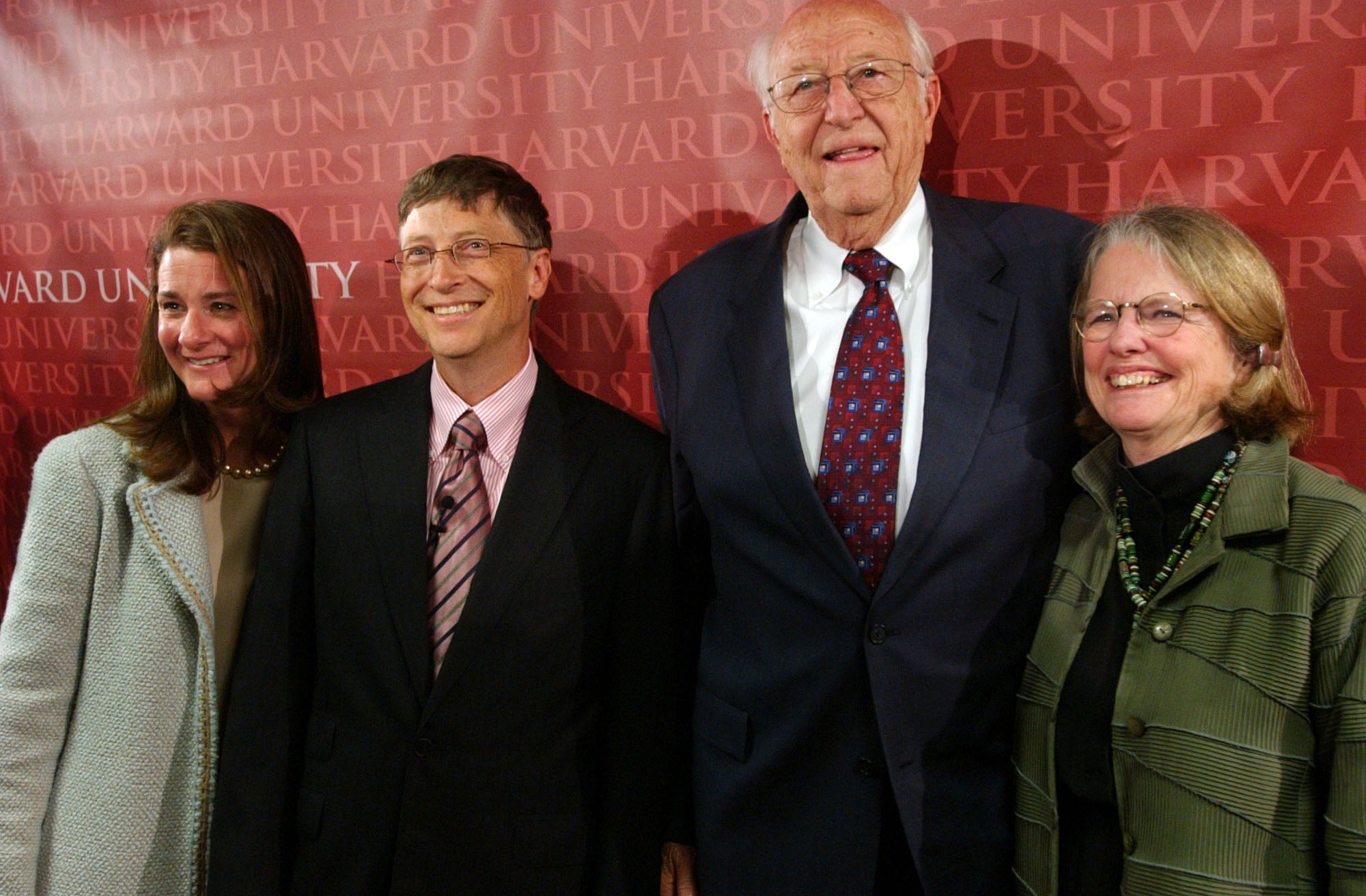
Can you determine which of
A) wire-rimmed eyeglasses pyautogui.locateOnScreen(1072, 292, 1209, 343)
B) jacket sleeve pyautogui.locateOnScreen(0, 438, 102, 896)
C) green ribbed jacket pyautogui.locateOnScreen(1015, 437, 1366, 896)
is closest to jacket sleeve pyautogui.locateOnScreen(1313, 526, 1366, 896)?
green ribbed jacket pyautogui.locateOnScreen(1015, 437, 1366, 896)

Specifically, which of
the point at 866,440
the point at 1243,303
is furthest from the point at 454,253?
the point at 1243,303

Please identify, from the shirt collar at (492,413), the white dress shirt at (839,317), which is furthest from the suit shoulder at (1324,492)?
the shirt collar at (492,413)

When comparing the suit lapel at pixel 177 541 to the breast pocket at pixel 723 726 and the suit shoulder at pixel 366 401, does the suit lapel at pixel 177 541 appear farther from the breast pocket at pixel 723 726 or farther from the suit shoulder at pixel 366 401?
the breast pocket at pixel 723 726

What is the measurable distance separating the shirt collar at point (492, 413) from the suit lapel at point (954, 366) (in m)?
0.76

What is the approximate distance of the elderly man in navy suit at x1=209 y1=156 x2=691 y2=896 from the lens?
176 cm

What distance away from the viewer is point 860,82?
179 cm

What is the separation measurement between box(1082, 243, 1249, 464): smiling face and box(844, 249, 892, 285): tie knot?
40 centimetres

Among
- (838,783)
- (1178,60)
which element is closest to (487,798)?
(838,783)

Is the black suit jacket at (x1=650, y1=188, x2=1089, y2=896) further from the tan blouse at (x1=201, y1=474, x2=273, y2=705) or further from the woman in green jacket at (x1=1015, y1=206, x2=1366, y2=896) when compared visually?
the tan blouse at (x1=201, y1=474, x2=273, y2=705)

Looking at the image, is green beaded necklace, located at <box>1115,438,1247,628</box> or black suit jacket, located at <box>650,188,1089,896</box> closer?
green beaded necklace, located at <box>1115,438,1247,628</box>

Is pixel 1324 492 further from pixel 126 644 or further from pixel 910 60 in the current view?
pixel 126 644

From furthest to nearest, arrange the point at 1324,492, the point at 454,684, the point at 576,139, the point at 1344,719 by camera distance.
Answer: the point at 576,139
the point at 454,684
the point at 1324,492
the point at 1344,719

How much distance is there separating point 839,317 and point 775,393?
A: 0.20 meters

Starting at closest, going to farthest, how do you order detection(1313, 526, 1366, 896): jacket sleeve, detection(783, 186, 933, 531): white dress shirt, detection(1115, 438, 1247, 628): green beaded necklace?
detection(1313, 526, 1366, 896): jacket sleeve, detection(1115, 438, 1247, 628): green beaded necklace, detection(783, 186, 933, 531): white dress shirt
